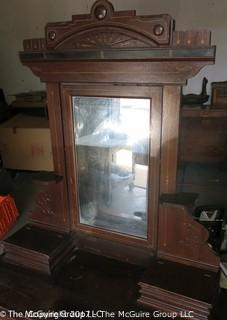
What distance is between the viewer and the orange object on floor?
1.12 metres

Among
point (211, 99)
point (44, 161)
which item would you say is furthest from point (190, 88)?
point (44, 161)

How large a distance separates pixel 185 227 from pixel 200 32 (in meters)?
0.49

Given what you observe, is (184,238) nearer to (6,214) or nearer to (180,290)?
(180,290)

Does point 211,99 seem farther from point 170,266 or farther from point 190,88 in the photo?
point 170,266

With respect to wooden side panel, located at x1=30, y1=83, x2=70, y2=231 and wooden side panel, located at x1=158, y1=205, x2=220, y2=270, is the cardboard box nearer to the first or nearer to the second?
wooden side panel, located at x1=30, y1=83, x2=70, y2=231

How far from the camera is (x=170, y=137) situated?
29.4 inches

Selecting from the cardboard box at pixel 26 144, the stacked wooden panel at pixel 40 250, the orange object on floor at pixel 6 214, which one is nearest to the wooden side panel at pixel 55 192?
the stacked wooden panel at pixel 40 250

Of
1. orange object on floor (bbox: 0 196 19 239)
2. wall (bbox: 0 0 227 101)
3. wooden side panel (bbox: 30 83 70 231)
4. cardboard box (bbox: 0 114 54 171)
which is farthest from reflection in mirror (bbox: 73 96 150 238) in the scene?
wall (bbox: 0 0 227 101)

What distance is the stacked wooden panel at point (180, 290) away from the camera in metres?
0.69

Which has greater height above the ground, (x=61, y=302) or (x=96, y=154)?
(x=96, y=154)

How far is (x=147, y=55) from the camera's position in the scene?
690mm

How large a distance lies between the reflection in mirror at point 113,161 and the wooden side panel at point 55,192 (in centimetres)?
5

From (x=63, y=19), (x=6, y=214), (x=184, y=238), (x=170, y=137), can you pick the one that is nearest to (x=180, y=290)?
(x=184, y=238)

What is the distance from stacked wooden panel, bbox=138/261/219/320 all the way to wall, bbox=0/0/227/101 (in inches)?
63.9
